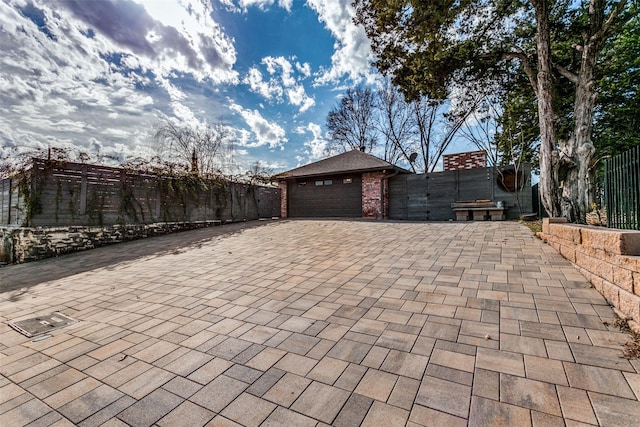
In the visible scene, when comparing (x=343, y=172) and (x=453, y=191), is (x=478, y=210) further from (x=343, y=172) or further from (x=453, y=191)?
(x=343, y=172)

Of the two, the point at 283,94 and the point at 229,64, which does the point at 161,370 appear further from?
the point at 283,94

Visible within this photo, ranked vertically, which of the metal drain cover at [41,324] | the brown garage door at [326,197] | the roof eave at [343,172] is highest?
the roof eave at [343,172]

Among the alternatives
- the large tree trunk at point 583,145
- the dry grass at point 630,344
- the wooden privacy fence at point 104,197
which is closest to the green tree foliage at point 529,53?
the large tree trunk at point 583,145

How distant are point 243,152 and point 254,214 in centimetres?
A: 356

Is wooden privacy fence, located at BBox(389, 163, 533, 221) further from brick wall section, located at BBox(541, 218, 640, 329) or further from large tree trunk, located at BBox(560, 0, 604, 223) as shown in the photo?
brick wall section, located at BBox(541, 218, 640, 329)

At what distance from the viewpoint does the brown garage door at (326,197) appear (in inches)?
478

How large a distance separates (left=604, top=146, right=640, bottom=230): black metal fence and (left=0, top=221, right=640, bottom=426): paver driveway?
101 cm

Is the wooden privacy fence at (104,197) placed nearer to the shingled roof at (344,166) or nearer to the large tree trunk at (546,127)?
the shingled roof at (344,166)

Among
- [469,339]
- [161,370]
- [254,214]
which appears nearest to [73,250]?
[254,214]

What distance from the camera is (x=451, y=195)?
33.5ft

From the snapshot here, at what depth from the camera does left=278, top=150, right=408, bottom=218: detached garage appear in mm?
11445

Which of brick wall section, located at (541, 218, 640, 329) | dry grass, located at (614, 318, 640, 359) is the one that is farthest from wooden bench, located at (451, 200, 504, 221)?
dry grass, located at (614, 318, 640, 359)

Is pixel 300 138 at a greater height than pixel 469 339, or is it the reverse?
pixel 300 138

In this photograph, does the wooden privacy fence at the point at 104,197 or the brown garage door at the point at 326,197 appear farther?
the brown garage door at the point at 326,197
